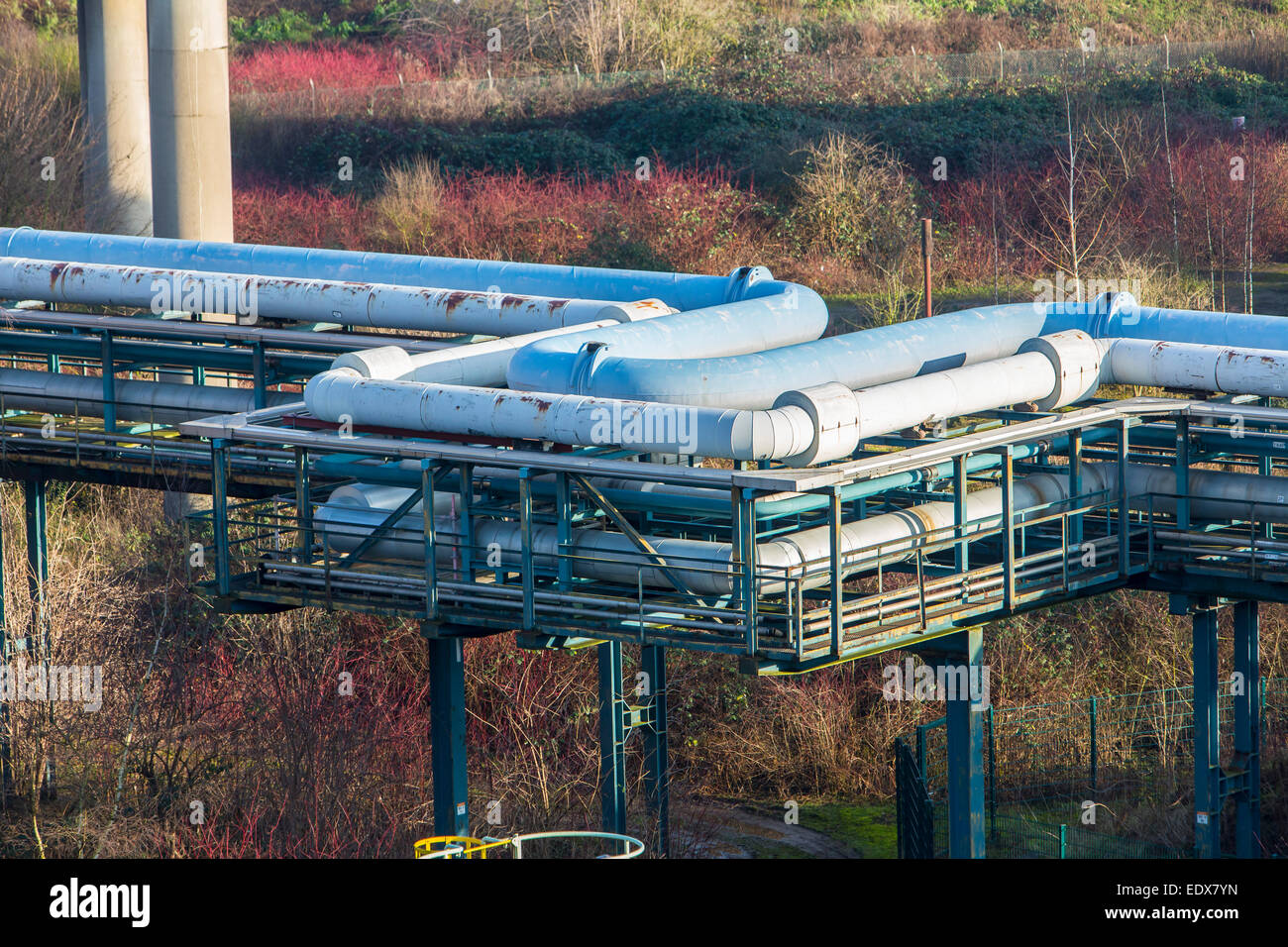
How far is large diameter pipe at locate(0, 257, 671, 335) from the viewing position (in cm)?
1831

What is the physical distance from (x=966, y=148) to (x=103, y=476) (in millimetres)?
31913

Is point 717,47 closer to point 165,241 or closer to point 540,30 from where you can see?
point 540,30

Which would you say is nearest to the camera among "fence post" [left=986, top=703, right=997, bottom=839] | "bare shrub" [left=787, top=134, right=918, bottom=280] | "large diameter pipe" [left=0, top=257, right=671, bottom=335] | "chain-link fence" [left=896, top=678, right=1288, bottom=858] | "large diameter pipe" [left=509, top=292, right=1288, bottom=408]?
"large diameter pipe" [left=509, top=292, right=1288, bottom=408]

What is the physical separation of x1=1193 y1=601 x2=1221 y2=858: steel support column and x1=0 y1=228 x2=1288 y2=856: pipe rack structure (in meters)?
0.03

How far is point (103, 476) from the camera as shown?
19.5m

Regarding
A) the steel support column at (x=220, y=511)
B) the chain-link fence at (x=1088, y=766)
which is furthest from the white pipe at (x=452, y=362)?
the chain-link fence at (x=1088, y=766)

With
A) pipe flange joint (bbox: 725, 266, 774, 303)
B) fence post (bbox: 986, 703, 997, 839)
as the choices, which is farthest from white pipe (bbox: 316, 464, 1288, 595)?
fence post (bbox: 986, 703, 997, 839)

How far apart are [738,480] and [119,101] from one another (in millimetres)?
27782

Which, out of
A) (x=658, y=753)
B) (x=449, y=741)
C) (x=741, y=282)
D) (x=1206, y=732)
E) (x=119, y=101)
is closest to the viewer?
(x=449, y=741)

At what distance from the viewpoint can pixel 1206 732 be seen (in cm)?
1681

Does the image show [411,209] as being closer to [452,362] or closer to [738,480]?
[452,362]

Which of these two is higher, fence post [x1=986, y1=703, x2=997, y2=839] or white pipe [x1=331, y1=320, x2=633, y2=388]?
white pipe [x1=331, y1=320, x2=633, y2=388]

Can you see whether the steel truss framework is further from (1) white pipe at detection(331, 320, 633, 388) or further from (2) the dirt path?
(2) the dirt path

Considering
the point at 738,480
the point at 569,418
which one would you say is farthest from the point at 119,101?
the point at 738,480
